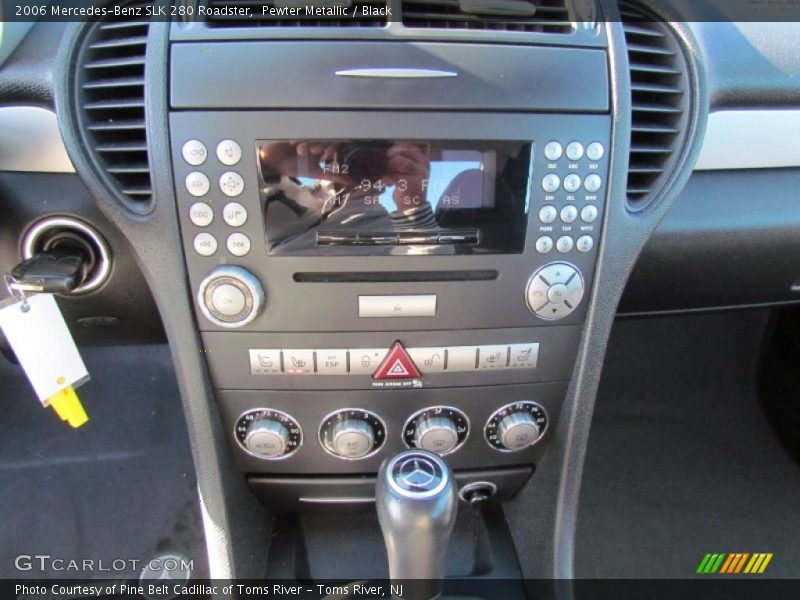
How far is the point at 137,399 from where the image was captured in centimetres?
180

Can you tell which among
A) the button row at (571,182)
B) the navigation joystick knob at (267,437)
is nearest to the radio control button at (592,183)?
the button row at (571,182)

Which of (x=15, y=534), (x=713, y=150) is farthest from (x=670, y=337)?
(x=15, y=534)

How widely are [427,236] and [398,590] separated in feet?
1.37

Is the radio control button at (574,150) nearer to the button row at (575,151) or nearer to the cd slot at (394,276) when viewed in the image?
the button row at (575,151)

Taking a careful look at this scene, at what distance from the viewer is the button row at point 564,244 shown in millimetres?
818

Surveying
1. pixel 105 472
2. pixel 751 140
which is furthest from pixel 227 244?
pixel 105 472

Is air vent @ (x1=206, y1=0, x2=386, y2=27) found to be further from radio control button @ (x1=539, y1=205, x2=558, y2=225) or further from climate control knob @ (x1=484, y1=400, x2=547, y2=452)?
climate control knob @ (x1=484, y1=400, x2=547, y2=452)

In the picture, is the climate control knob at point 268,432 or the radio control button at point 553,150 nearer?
the radio control button at point 553,150

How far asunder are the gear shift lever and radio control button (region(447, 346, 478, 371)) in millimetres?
150

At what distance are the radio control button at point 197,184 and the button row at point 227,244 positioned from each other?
0.16 feet

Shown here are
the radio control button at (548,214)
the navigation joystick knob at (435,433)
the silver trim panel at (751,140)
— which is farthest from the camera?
the silver trim panel at (751,140)

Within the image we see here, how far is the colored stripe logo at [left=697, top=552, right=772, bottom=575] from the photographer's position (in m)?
1.55

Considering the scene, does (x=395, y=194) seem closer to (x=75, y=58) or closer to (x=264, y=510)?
(x=75, y=58)

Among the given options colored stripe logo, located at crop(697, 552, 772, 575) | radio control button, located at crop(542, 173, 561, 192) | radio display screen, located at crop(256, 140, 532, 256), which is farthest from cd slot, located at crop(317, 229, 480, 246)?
colored stripe logo, located at crop(697, 552, 772, 575)
